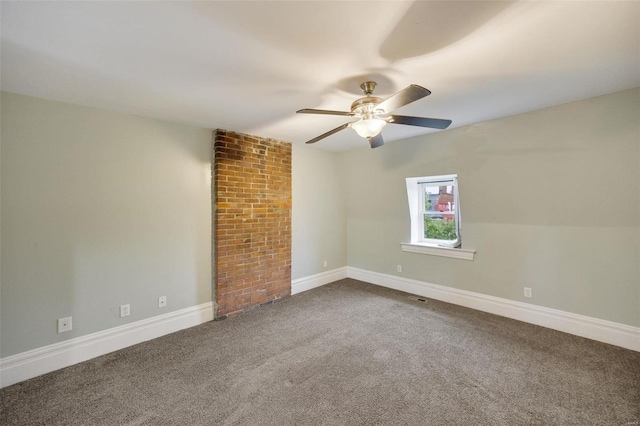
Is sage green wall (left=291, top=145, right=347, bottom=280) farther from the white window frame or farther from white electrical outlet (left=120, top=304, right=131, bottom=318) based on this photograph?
white electrical outlet (left=120, top=304, right=131, bottom=318)

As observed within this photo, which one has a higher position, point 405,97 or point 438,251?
point 405,97

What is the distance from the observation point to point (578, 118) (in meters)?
2.62

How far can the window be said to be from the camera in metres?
3.86

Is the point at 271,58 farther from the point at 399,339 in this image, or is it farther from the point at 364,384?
the point at 399,339

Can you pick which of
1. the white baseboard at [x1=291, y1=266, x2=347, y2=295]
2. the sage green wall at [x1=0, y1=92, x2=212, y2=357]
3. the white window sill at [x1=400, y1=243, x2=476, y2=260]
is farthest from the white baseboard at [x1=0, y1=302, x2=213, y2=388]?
the white window sill at [x1=400, y1=243, x2=476, y2=260]

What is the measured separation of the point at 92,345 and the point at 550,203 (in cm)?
470

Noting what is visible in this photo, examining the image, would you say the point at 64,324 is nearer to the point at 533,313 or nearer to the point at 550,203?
the point at 533,313

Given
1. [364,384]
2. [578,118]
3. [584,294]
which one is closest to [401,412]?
[364,384]

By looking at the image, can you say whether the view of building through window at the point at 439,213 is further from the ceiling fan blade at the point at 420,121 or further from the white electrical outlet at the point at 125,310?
the white electrical outlet at the point at 125,310

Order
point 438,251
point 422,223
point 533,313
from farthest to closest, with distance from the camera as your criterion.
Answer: point 422,223 < point 438,251 < point 533,313

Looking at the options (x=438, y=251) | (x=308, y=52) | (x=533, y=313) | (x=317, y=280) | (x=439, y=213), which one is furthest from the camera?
(x=317, y=280)

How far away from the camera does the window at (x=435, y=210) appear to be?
3863mm

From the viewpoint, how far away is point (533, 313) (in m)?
2.95

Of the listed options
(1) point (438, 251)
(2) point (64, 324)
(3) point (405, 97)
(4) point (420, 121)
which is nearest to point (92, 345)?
(2) point (64, 324)
